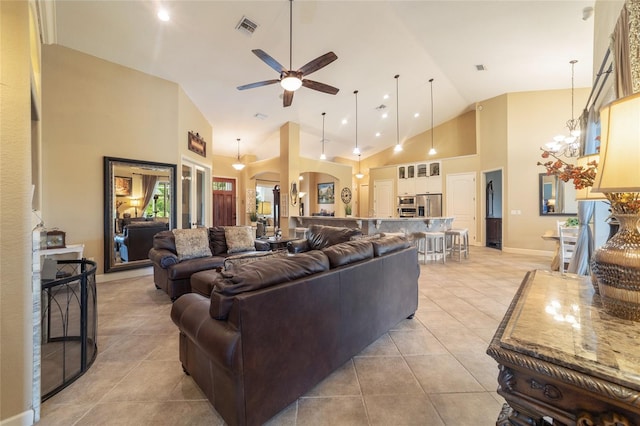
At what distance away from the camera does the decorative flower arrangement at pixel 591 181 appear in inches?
40.8

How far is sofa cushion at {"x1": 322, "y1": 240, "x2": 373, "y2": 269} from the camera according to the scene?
2.00 metres

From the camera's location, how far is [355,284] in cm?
207

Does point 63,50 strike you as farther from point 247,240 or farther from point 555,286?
point 555,286

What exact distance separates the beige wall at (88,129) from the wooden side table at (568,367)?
541cm

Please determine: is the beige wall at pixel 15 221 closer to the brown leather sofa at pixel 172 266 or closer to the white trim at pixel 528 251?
the brown leather sofa at pixel 172 266

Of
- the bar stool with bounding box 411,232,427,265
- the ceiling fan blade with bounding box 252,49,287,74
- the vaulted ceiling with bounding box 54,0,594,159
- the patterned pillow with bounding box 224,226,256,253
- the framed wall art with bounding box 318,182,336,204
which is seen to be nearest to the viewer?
the ceiling fan blade with bounding box 252,49,287,74

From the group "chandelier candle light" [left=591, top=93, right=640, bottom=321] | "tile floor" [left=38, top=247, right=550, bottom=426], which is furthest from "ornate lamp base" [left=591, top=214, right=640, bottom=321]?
"tile floor" [left=38, top=247, right=550, bottom=426]

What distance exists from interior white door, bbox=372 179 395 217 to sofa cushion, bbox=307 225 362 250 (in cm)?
647

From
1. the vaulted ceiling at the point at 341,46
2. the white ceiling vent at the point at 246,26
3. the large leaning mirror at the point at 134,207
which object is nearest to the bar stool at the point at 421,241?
the vaulted ceiling at the point at 341,46

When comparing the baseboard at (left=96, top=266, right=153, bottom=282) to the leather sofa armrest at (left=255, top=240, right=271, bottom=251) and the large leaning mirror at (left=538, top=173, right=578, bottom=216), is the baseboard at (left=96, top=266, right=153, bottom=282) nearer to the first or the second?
the leather sofa armrest at (left=255, top=240, right=271, bottom=251)

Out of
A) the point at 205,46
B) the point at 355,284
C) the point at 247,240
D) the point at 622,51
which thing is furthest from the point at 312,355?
the point at 205,46

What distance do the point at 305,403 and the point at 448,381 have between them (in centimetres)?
106

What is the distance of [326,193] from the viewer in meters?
12.0

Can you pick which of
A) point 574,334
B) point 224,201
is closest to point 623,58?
point 574,334
